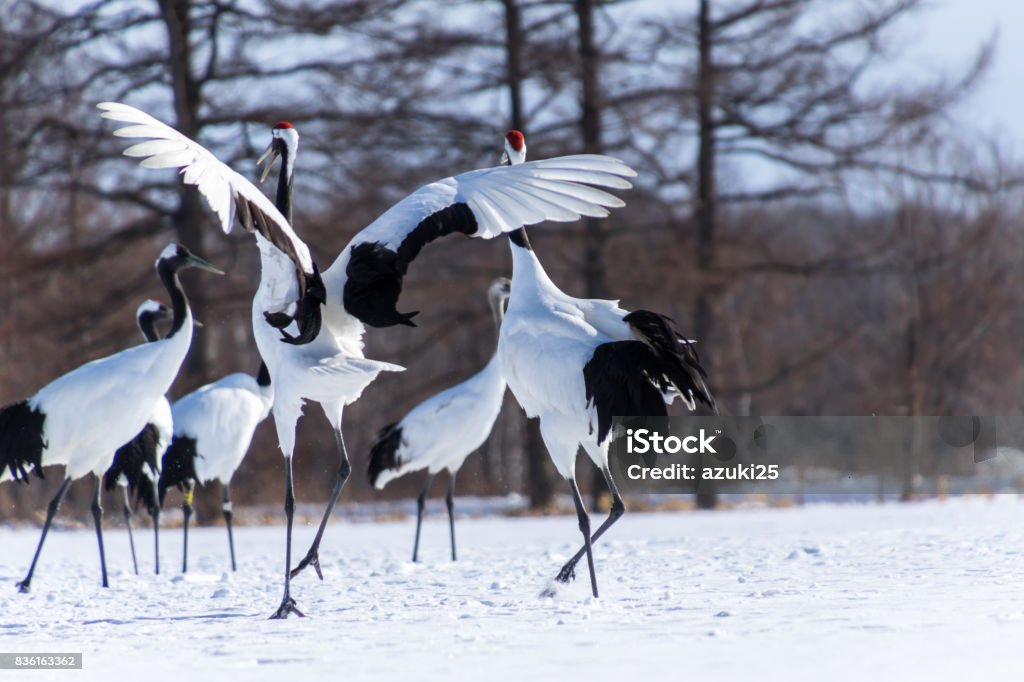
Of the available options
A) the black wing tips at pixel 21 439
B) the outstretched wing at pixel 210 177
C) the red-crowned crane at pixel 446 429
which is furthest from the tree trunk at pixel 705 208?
the outstretched wing at pixel 210 177

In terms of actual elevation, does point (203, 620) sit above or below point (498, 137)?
below

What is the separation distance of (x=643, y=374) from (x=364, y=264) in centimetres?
156

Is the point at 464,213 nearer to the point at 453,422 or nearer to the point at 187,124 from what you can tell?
the point at 453,422

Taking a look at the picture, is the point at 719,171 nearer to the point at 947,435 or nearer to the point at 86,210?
the point at 947,435

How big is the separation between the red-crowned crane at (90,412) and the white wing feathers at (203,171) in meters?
2.65

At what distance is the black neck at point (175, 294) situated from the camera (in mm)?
8758

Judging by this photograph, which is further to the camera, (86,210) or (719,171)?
(86,210)

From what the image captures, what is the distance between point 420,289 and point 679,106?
441cm

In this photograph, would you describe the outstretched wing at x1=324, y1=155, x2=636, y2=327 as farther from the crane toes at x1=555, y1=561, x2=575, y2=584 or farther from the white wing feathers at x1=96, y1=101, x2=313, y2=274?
the crane toes at x1=555, y1=561, x2=575, y2=584

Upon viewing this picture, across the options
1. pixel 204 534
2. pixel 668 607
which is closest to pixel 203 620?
pixel 668 607

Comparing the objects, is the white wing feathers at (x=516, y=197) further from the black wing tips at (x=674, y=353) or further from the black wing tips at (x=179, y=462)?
the black wing tips at (x=179, y=462)

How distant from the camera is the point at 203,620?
6.30 metres

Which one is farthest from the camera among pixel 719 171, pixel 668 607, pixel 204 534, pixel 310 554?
pixel 719 171

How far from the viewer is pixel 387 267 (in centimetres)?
674
